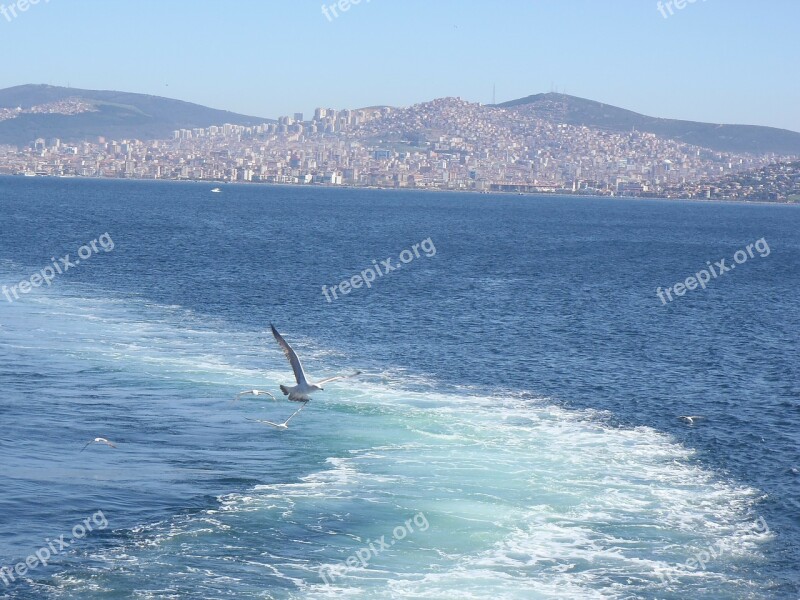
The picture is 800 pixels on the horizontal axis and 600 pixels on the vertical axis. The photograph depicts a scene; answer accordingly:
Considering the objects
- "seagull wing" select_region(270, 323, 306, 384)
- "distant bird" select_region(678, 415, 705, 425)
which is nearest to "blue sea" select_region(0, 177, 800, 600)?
"distant bird" select_region(678, 415, 705, 425)

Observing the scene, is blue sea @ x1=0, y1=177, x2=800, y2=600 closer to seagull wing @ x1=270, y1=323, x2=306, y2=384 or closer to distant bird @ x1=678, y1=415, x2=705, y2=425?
distant bird @ x1=678, y1=415, x2=705, y2=425

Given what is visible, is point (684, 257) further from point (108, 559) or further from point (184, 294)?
point (108, 559)

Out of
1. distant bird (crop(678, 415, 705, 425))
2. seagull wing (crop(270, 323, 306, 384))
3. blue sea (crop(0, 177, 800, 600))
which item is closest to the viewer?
seagull wing (crop(270, 323, 306, 384))

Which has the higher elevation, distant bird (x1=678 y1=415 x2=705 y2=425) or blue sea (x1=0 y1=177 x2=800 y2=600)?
distant bird (x1=678 y1=415 x2=705 y2=425)

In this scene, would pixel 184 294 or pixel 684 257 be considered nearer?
pixel 184 294

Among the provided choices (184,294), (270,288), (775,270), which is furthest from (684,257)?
(184,294)

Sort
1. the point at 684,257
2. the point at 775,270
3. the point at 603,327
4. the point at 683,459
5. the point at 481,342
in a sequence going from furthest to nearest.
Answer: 1. the point at 684,257
2. the point at 775,270
3. the point at 603,327
4. the point at 481,342
5. the point at 683,459

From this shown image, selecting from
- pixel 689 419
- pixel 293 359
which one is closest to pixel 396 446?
pixel 689 419

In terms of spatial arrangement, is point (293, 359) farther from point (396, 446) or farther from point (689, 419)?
point (689, 419)
